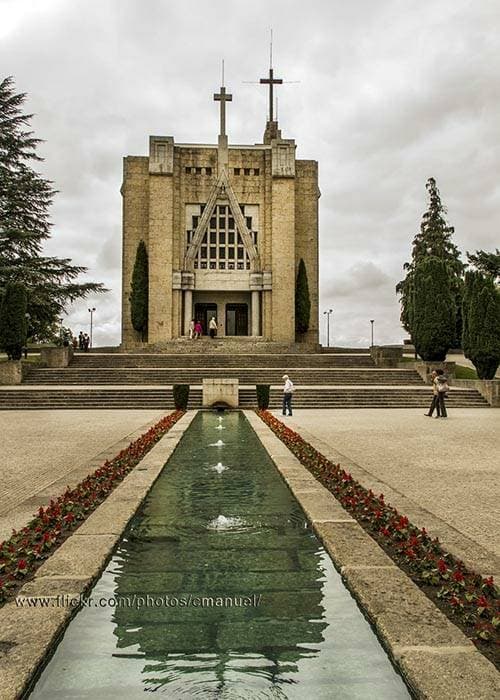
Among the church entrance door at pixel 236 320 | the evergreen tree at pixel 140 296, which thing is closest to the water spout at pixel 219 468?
the evergreen tree at pixel 140 296

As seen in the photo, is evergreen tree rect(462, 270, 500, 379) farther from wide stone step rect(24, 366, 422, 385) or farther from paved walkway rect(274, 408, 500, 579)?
paved walkway rect(274, 408, 500, 579)

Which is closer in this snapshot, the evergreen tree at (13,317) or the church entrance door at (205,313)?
the evergreen tree at (13,317)

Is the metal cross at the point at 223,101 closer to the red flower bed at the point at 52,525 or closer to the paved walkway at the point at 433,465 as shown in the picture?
the paved walkway at the point at 433,465

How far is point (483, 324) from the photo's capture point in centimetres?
2330

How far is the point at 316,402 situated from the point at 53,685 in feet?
61.2

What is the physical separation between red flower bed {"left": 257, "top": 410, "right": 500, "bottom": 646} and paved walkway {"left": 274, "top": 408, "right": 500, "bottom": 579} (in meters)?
0.20

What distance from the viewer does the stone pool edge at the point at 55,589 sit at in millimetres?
2805

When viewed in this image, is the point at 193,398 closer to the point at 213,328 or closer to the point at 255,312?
the point at 213,328

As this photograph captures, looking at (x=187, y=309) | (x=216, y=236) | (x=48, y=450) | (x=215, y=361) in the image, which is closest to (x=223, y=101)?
(x=216, y=236)

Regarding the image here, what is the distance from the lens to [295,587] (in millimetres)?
4070

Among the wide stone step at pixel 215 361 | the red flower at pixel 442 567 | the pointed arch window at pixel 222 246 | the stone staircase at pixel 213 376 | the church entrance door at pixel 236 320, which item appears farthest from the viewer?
the church entrance door at pixel 236 320

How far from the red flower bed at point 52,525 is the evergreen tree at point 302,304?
31069 millimetres

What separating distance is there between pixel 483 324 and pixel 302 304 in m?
16.7

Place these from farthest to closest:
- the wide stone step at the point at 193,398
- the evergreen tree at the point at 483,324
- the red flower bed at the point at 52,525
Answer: the evergreen tree at the point at 483,324 < the wide stone step at the point at 193,398 < the red flower bed at the point at 52,525
